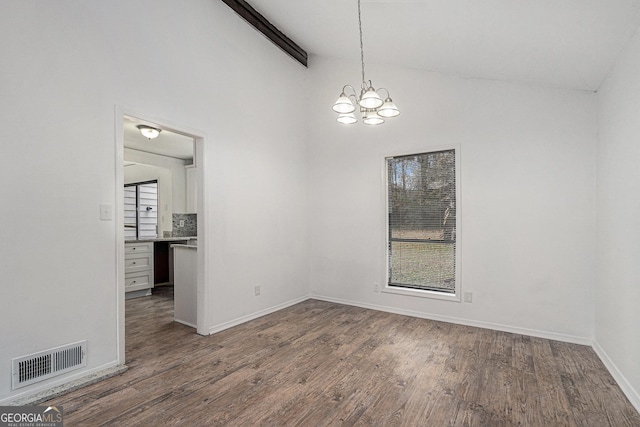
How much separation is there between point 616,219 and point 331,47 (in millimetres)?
3684

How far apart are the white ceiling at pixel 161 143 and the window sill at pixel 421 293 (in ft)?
13.1

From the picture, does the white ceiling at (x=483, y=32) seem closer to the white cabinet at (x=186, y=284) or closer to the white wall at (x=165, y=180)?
the white cabinet at (x=186, y=284)

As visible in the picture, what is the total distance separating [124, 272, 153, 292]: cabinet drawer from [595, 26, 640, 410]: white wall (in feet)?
19.4

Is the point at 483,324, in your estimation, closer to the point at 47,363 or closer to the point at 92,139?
the point at 47,363

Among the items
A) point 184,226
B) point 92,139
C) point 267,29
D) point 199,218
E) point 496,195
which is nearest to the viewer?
point 92,139

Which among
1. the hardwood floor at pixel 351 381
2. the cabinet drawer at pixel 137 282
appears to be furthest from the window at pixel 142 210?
the hardwood floor at pixel 351 381

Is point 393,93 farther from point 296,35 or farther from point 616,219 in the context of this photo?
point 616,219

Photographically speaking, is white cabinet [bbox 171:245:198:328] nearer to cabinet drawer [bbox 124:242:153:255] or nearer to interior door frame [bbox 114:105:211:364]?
interior door frame [bbox 114:105:211:364]

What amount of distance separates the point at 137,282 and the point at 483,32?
18.6 feet

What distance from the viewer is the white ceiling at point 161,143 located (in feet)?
17.6

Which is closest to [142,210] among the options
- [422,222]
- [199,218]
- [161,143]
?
[161,143]

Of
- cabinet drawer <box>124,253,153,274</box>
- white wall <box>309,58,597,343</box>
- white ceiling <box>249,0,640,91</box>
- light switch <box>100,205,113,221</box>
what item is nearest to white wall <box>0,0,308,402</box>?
light switch <box>100,205,113,221</box>

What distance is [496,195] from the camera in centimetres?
368

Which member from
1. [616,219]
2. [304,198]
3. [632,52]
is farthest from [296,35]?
[616,219]
